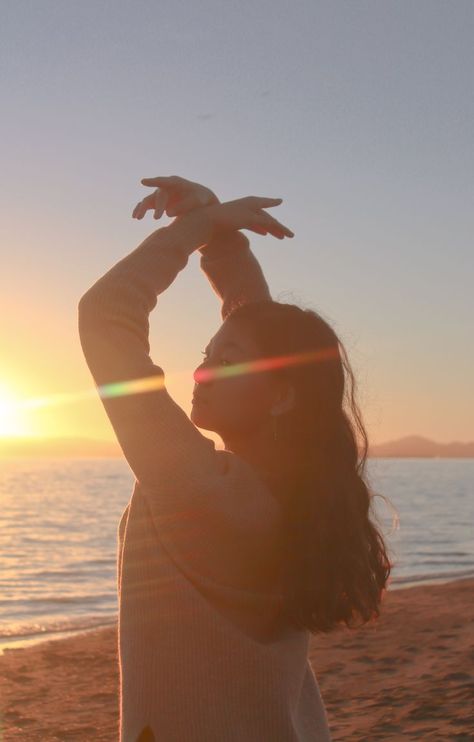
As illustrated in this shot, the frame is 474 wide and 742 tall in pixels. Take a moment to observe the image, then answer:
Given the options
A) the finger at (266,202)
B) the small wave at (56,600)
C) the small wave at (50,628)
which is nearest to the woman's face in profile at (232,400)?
the finger at (266,202)

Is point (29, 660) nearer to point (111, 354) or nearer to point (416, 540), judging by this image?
point (111, 354)

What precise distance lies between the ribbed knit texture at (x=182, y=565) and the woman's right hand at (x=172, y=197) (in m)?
0.30

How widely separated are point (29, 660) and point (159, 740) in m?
9.07

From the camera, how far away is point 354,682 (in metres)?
8.06

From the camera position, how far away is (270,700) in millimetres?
1961

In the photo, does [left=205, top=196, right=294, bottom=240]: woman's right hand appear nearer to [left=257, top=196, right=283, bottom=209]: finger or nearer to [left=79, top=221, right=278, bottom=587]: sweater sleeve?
[left=257, top=196, right=283, bottom=209]: finger

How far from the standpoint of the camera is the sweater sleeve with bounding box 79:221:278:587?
178cm

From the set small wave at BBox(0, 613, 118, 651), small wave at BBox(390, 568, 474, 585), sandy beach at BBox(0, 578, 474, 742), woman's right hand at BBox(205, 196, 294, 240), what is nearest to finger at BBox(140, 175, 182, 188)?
woman's right hand at BBox(205, 196, 294, 240)

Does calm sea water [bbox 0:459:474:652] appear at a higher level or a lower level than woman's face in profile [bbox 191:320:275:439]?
lower

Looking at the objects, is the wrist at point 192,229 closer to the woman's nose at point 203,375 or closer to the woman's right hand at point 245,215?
the woman's right hand at point 245,215

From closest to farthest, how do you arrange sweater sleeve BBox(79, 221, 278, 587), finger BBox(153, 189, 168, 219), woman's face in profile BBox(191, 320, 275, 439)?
1. sweater sleeve BBox(79, 221, 278, 587)
2. woman's face in profile BBox(191, 320, 275, 439)
3. finger BBox(153, 189, 168, 219)

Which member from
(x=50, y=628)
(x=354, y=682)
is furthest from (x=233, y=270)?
(x=50, y=628)

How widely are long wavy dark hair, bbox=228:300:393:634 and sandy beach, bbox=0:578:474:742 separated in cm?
Answer: 370

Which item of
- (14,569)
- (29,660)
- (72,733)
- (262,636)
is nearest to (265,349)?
(262,636)
